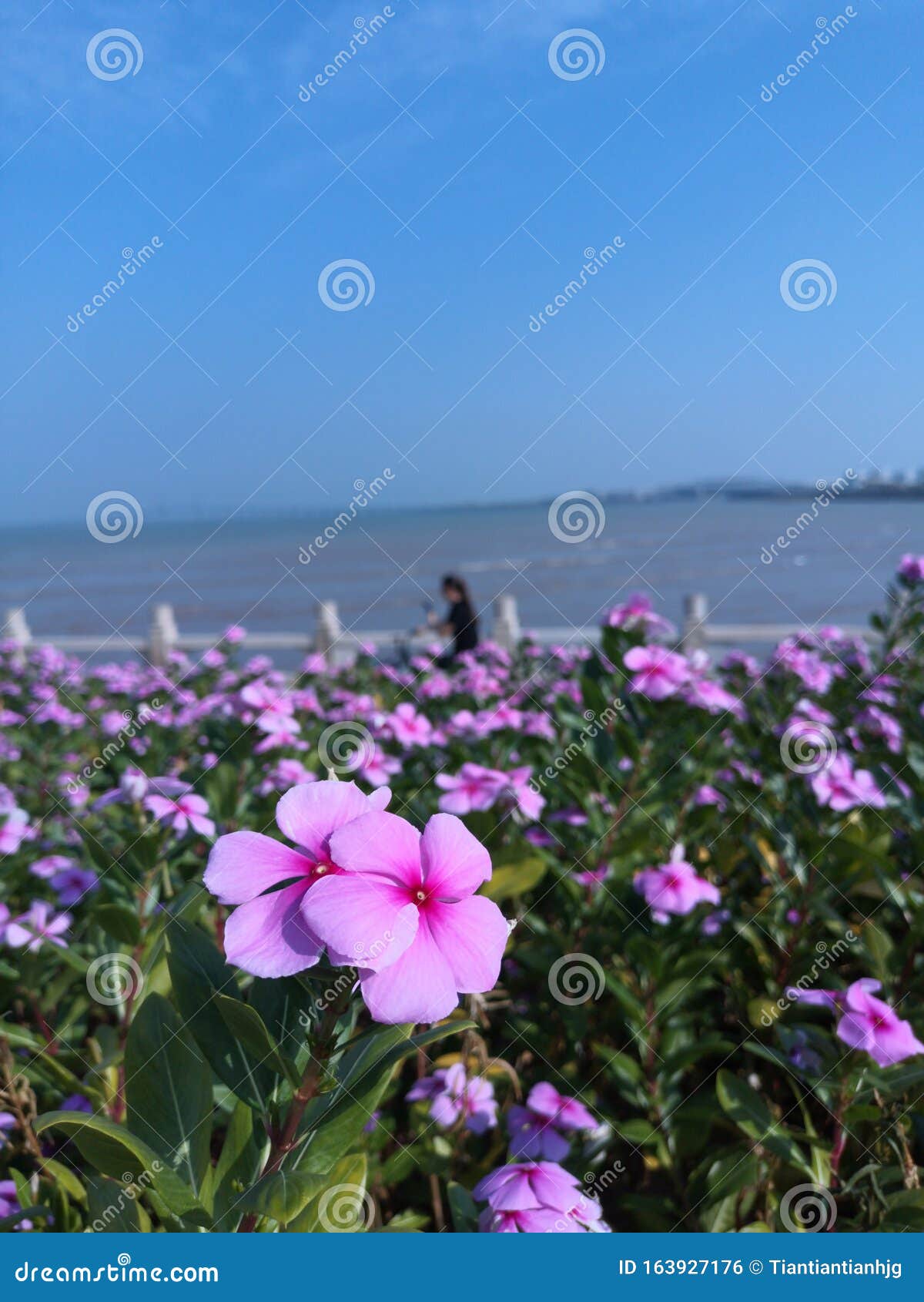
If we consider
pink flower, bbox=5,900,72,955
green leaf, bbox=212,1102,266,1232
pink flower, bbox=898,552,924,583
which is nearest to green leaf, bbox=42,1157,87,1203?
green leaf, bbox=212,1102,266,1232

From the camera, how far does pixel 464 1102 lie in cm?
173

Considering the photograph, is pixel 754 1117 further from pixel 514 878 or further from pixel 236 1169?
pixel 236 1169

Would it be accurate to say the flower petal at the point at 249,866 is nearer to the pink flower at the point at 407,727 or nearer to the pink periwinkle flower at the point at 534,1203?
the pink periwinkle flower at the point at 534,1203

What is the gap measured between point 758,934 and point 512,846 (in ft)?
2.40

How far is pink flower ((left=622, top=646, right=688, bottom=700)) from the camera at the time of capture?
2205mm

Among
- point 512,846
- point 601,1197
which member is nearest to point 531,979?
point 512,846

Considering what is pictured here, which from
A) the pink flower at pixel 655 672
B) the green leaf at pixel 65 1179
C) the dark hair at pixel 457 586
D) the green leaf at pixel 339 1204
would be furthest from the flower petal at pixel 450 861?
the dark hair at pixel 457 586

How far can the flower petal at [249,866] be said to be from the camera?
0.67 metres

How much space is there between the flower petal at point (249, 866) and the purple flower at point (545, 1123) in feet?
3.67

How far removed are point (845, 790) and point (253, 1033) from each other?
1888mm

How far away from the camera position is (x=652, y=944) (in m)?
2.00

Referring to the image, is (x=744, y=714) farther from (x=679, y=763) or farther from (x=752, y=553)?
(x=752, y=553)

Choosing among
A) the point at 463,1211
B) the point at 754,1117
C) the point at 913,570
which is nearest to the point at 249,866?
the point at 463,1211

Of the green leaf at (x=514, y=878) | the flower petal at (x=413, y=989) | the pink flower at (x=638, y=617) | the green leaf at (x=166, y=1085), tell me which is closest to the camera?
the flower petal at (x=413, y=989)
